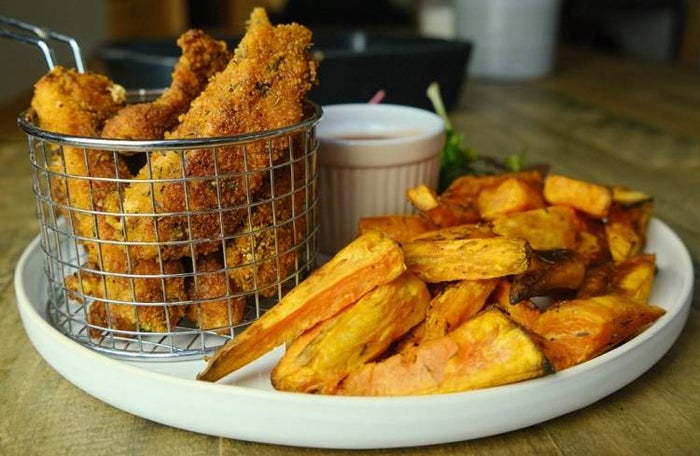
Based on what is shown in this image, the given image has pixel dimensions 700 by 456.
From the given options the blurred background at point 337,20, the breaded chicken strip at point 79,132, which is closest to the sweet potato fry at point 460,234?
the breaded chicken strip at point 79,132

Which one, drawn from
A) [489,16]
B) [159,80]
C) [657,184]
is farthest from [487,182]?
[489,16]

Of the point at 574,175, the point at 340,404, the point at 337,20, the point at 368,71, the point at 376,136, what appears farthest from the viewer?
the point at 337,20

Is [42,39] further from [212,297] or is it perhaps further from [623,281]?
[623,281]

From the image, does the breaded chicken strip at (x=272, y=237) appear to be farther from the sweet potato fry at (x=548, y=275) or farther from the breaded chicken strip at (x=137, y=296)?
the sweet potato fry at (x=548, y=275)

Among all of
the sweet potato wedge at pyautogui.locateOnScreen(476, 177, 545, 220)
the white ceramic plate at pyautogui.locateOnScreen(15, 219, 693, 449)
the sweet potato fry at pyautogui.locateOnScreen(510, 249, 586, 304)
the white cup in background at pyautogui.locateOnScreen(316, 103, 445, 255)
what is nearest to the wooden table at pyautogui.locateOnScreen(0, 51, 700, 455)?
the white ceramic plate at pyautogui.locateOnScreen(15, 219, 693, 449)

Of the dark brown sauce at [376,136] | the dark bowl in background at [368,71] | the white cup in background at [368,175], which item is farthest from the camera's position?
the dark bowl in background at [368,71]

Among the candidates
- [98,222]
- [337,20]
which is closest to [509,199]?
[98,222]

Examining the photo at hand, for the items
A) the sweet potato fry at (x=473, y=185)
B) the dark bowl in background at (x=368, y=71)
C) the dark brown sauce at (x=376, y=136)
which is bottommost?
the dark bowl in background at (x=368, y=71)

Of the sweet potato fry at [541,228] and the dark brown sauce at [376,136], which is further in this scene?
the dark brown sauce at [376,136]
